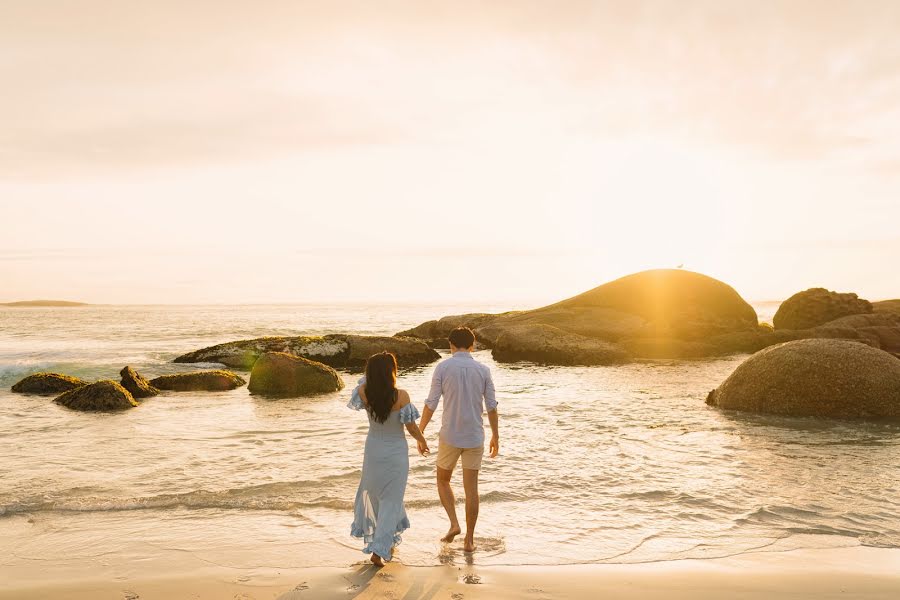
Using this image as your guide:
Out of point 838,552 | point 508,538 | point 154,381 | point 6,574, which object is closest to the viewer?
point 6,574

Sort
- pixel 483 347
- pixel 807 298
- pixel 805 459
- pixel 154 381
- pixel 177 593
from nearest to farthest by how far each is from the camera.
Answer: pixel 177 593, pixel 805 459, pixel 154 381, pixel 807 298, pixel 483 347

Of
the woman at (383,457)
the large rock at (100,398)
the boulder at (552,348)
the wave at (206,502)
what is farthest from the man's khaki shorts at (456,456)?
the boulder at (552,348)

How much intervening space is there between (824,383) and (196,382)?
1682cm

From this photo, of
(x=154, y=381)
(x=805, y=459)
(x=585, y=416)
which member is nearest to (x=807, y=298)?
(x=585, y=416)

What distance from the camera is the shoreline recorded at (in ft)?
18.1

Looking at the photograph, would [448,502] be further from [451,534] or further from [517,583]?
[517,583]

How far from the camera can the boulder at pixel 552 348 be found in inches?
1120

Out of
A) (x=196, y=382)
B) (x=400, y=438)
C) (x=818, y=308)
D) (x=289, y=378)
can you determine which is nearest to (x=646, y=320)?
(x=818, y=308)

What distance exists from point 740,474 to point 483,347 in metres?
26.2

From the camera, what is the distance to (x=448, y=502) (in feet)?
23.2

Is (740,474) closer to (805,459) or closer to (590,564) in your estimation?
(805,459)

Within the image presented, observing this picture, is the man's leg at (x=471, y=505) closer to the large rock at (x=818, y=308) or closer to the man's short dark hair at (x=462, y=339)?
the man's short dark hair at (x=462, y=339)

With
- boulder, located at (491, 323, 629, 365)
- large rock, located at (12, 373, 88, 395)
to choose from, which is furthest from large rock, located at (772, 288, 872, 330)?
large rock, located at (12, 373, 88, 395)

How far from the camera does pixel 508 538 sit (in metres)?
7.17
